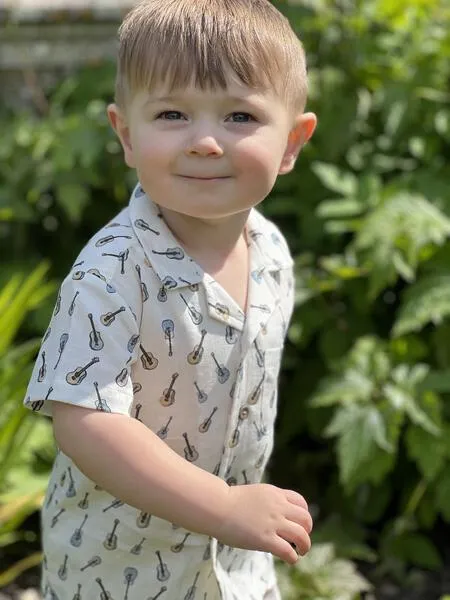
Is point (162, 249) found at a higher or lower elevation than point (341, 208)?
higher

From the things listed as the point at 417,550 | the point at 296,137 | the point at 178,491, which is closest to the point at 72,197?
the point at 417,550

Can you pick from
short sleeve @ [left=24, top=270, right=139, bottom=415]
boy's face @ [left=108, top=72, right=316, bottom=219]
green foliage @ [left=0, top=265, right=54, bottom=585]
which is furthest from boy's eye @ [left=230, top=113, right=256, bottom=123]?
green foliage @ [left=0, top=265, right=54, bottom=585]

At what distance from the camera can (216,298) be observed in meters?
1.78

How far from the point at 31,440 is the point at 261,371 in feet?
6.32

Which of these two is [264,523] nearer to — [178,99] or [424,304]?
[178,99]

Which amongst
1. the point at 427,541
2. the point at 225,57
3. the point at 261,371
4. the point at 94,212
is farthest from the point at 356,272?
the point at 225,57

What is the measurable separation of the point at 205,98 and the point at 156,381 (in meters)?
0.44

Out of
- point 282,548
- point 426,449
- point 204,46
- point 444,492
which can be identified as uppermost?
point 204,46

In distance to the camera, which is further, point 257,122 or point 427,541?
point 427,541

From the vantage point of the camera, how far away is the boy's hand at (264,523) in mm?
1604

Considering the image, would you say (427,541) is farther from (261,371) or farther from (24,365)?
(261,371)

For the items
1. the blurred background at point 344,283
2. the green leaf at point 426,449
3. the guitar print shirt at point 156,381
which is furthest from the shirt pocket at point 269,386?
the green leaf at point 426,449

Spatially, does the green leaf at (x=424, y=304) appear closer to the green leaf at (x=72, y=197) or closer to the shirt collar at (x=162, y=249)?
the green leaf at (x=72, y=197)

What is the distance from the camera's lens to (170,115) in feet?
5.48
